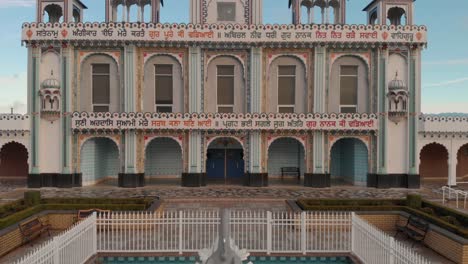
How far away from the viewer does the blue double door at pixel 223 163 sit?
30.2 m

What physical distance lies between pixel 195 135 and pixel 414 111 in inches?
600

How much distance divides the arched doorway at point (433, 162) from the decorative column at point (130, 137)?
2206 centimetres

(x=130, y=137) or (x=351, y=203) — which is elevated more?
(x=130, y=137)

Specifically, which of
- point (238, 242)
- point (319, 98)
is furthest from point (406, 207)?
point (319, 98)

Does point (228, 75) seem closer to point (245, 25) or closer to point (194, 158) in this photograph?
point (245, 25)

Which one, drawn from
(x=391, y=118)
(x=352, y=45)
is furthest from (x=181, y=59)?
(x=391, y=118)

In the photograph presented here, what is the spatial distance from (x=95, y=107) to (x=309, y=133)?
15.1m

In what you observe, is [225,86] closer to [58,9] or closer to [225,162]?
[225,162]

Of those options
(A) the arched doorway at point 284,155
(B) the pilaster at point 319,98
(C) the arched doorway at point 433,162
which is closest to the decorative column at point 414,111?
(C) the arched doorway at point 433,162

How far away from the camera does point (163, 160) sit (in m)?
30.2

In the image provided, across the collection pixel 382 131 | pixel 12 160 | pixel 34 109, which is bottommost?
pixel 12 160

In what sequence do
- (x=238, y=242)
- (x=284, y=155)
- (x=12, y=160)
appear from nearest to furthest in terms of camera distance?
(x=238, y=242)
(x=284, y=155)
(x=12, y=160)

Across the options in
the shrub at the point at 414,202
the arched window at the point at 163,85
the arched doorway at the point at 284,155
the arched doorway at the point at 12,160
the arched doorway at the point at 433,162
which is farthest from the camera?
the arched doorway at the point at 12,160

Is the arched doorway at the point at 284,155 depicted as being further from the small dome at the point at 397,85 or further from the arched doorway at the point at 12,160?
the arched doorway at the point at 12,160
